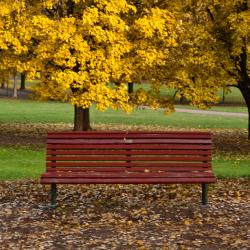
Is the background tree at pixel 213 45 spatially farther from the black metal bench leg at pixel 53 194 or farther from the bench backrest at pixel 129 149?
the black metal bench leg at pixel 53 194

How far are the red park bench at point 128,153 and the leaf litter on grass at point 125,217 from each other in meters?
0.46

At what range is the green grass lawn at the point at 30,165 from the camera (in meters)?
11.7

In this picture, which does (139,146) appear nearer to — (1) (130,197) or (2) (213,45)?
(1) (130,197)

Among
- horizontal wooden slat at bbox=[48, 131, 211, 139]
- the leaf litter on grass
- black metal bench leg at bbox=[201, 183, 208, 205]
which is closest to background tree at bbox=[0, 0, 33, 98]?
the leaf litter on grass

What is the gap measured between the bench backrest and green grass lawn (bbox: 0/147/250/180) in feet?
9.81

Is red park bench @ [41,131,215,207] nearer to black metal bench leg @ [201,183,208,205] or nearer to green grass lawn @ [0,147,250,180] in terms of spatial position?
black metal bench leg @ [201,183,208,205]

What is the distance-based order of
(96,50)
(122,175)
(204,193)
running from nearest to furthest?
(122,175) < (204,193) < (96,50)

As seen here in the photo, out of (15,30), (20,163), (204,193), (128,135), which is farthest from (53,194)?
(15,30)

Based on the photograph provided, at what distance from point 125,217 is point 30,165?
661 centimetres

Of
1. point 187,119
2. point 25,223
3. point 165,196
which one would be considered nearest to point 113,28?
point 165,196

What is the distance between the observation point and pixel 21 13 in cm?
1738

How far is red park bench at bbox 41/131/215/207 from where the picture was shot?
807 cm

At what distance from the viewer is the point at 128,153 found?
824cm

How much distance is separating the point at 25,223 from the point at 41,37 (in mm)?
10317
